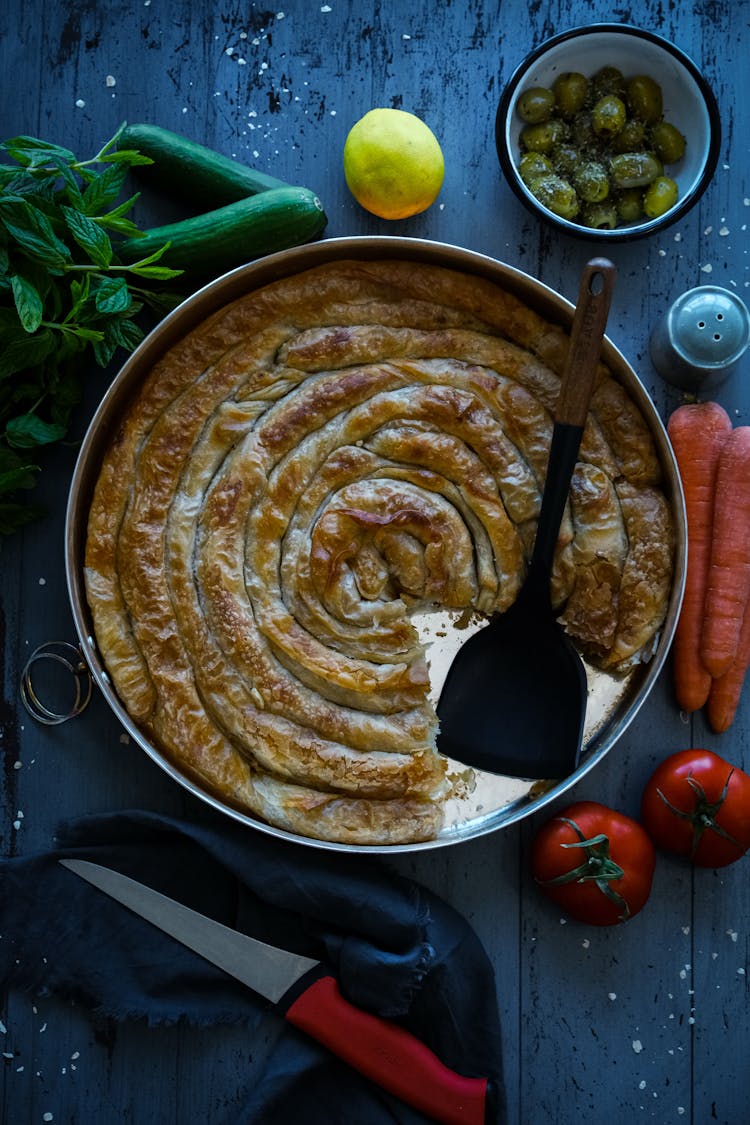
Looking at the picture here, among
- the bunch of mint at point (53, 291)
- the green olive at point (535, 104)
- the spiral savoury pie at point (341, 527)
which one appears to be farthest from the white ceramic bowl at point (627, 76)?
the bunch of mint at point (53, 291)

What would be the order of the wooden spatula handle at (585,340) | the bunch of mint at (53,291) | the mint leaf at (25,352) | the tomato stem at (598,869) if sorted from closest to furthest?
the wooden spatula handle at (585,340)
the bunch of mint at (53,291)
the mint leaf at (25,352)
the tomato stem at (598,869)

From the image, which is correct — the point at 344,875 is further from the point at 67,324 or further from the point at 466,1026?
the point at 67,324

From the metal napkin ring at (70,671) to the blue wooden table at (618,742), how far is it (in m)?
0.04

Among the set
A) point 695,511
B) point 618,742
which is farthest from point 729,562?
point 618,742

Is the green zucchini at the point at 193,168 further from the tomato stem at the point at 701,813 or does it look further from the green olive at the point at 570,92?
the tomato stem at the point at 701,813

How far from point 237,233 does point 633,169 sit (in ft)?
3.78

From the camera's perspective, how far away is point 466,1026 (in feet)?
8.95

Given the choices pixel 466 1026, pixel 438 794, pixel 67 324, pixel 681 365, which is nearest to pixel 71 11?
pixel 67 324

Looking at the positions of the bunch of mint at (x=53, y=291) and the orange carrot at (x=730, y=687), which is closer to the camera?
the bunch of mint at (x=53, y=291)

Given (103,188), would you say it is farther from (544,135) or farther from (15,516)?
(544,135)

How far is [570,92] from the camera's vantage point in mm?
2791

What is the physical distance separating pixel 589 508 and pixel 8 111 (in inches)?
85.7

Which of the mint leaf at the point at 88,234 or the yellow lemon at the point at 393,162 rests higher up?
the yellow lemon at the point at 393,162

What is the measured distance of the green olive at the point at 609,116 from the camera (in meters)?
2.76
